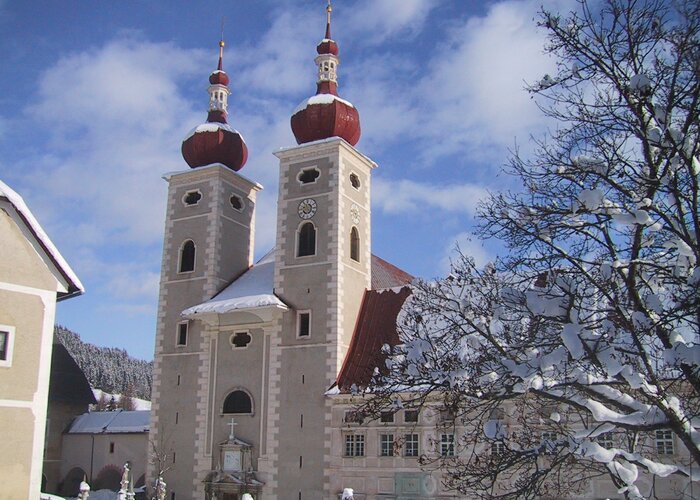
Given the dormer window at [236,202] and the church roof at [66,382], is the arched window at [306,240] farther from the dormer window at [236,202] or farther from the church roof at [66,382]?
the church roof at [66,382]

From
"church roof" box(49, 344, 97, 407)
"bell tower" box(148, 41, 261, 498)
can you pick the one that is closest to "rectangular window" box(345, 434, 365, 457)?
"bell tower" box(148, 41, 261, 498)

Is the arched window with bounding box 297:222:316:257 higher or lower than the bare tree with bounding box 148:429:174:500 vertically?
higher

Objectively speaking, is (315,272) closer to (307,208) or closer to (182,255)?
(307,208)

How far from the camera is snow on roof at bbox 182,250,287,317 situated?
91.2 ft

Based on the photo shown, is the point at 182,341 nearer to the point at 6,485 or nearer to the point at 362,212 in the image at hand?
the point at 362,212

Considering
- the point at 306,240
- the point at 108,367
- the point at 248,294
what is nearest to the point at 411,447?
the point at 248,294

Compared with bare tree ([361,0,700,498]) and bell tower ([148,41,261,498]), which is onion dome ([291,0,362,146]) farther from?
bare tree ([361,0,700,498])

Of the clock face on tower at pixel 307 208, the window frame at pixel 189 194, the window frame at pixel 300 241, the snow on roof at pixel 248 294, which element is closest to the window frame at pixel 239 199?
the window frame at pixel 189 194

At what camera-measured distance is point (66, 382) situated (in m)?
40.8

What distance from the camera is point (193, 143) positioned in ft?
107

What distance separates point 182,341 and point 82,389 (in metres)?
14.0

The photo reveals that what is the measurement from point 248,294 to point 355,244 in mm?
4566

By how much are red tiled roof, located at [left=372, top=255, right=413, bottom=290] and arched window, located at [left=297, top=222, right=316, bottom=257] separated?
4760mm

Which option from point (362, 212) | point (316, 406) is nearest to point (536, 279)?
point (316, 406)
